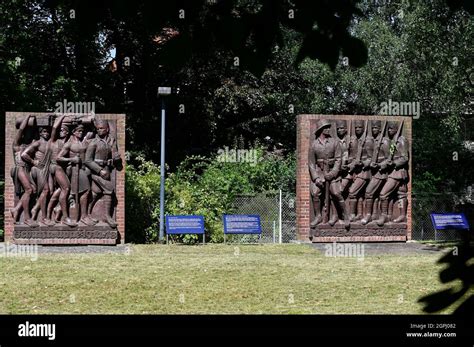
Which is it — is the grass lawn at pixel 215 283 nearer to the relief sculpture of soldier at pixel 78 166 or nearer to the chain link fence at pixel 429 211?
the relief sculpture of soldier at pixel 78 166

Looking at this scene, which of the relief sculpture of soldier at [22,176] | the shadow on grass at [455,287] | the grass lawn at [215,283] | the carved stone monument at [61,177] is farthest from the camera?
the carved stone monument at [61,177]

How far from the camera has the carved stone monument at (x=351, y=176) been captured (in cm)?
1842

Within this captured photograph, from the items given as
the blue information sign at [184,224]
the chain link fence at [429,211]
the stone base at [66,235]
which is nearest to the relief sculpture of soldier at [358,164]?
the blue information sign at [184,224]

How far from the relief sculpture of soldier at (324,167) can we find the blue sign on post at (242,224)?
2148mm

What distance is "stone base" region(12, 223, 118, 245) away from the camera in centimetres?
1780

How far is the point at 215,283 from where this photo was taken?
42.5 ft

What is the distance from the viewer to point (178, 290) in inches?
484

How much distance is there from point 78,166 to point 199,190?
5.79 m

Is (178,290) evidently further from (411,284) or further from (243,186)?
(243,186)

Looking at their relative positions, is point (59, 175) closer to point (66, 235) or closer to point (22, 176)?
point (22, 176)

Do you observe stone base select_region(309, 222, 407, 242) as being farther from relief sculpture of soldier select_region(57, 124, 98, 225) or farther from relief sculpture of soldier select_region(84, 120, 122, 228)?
relief sculpture of soldier select_region(57, 124, 98, 225)

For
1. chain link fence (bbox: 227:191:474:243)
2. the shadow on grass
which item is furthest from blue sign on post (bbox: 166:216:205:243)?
the shadow on grass
